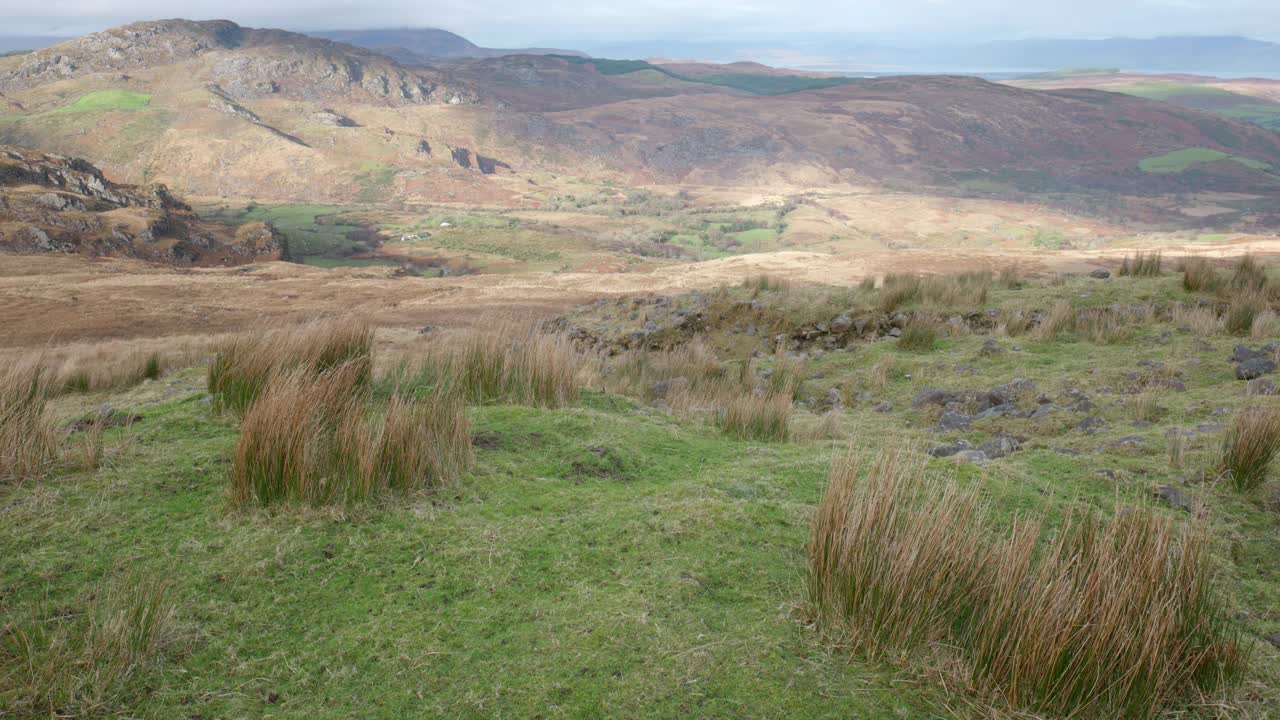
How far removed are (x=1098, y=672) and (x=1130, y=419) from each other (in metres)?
4.53

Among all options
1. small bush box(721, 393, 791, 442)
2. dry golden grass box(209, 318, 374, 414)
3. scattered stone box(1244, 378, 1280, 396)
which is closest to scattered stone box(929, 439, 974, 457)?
small bush box(721, 393, 791, 442)

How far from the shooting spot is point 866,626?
2385 mm

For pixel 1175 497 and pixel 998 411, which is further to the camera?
pixel 998 411

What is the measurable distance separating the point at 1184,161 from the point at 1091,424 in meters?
107

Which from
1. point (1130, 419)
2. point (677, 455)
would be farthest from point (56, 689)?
point (1130, 419)

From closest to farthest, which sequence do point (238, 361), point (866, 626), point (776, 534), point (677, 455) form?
point (866, 626) < point (776, 534) < point (677, 455) < point (238, 361)

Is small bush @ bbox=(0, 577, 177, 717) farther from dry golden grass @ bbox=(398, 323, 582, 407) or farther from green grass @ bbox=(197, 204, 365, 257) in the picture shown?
green grass @ bbox=(197, 204, 365, 257)

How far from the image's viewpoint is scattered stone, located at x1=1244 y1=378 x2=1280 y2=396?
19.0 ft

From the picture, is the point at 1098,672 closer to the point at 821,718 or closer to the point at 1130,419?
the point at 821,718

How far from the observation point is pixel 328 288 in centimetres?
2717

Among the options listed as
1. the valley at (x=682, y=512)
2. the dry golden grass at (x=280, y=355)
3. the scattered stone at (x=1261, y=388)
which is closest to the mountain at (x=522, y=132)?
the valley at (x=682, y=512)

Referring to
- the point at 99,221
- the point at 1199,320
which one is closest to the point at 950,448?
the point at 1199,320

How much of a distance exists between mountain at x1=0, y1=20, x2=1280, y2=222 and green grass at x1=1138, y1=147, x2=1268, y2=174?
353 mm

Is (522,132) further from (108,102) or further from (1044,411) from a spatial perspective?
(1044,411)
